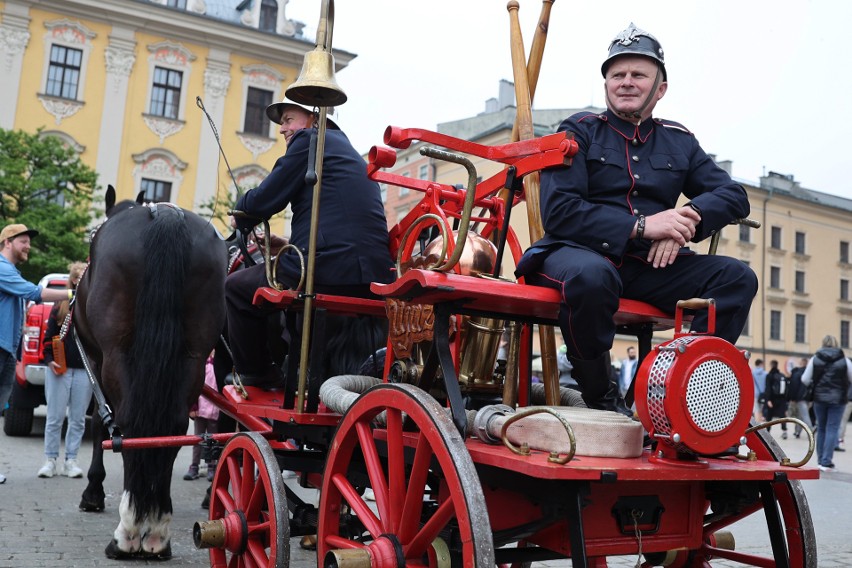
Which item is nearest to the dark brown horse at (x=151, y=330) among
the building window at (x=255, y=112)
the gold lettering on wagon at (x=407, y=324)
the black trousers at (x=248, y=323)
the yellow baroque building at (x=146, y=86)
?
the black trousers at (x=248, y=323)

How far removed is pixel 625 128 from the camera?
3.21 metres

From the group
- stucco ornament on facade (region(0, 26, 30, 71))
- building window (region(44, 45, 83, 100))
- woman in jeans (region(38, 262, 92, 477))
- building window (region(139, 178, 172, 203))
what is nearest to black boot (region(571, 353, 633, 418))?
woman in jeans (region(38, 262, 92, 477))

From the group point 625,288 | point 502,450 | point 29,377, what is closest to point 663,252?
point 625,288

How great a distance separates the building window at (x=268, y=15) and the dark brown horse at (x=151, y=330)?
2974cm

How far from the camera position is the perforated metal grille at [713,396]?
2270 millimetres

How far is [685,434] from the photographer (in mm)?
2270

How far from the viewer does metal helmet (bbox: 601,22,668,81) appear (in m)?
3.03

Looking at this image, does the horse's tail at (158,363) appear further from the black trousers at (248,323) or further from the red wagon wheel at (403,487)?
the red wagon wheel at (403,487)

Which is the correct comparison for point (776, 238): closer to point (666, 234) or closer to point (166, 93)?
point (166, 93)

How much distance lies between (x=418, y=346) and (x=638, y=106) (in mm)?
1259

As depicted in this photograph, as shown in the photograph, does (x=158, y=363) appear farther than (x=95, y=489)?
No

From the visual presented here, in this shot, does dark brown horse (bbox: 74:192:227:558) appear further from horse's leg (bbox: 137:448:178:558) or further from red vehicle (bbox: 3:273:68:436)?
red vehicle (bbox: 3:273:68:436)

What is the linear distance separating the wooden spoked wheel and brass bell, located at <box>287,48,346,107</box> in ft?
5.02

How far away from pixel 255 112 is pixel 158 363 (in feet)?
89.9
